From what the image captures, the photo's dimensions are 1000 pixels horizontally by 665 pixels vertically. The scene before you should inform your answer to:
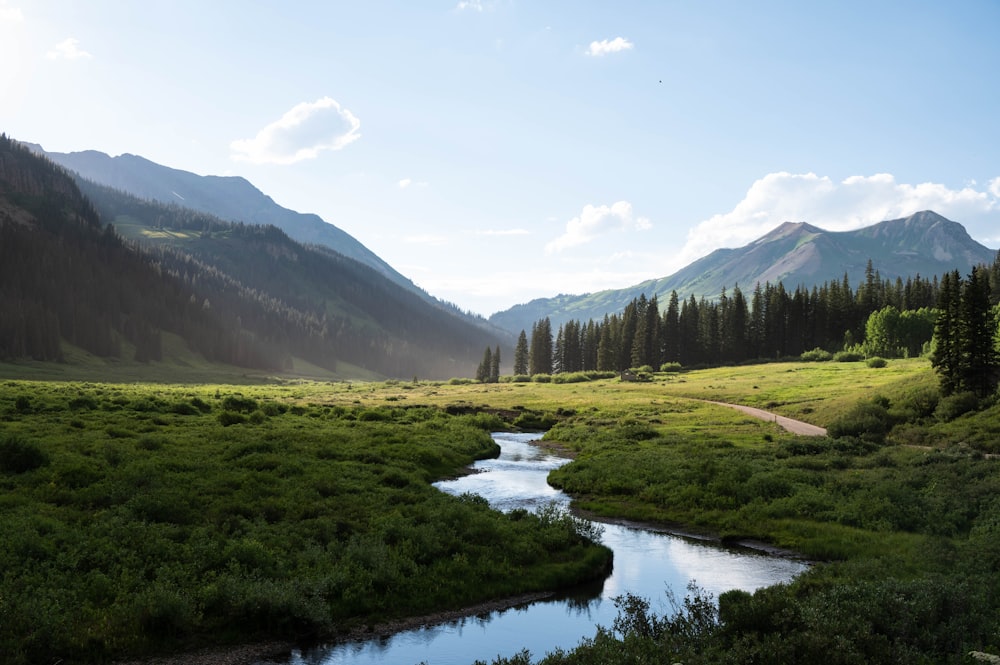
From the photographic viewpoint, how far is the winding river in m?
20.1

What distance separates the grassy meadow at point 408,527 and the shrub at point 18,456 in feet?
0.38

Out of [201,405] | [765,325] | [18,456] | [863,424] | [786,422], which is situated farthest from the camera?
[765,325]

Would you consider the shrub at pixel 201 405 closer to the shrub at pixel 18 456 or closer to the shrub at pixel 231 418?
the shrub at pixel 231 418

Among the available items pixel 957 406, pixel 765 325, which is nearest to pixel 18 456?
pixel 957 406

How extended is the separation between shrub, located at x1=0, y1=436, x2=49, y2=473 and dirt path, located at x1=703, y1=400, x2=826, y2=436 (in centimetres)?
6298

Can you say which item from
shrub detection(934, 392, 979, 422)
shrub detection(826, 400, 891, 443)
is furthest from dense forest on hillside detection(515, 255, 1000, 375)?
shrub detection(934, 392, 979, 422)

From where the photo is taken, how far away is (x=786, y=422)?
7669cm

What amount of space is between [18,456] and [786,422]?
74043 mm

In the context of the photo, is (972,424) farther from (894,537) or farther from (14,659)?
(14,659)

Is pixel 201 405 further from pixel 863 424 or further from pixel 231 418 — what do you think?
pixel 863 424

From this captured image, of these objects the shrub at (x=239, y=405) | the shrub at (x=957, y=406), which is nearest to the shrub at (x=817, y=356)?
the shrub at (x=957, y=406)

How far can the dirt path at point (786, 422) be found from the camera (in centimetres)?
6744

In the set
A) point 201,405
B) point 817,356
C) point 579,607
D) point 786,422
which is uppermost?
point 817,356

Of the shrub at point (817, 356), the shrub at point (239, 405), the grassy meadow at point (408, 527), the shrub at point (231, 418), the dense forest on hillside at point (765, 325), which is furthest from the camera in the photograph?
the dense forest on hillside at point (765, 325)
